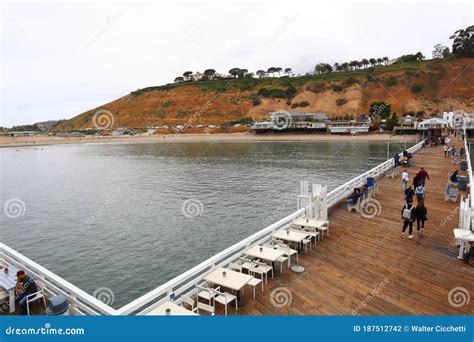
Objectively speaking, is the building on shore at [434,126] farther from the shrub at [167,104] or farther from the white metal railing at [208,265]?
the shrub at [167,104]

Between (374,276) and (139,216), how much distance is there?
18.4 metres

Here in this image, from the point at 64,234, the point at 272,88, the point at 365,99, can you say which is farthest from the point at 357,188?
the point at 272,88

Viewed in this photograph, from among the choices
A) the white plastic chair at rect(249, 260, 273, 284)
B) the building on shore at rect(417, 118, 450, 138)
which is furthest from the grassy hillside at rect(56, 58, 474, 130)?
the white plastic chair at rect(249, 260, 273, 284)

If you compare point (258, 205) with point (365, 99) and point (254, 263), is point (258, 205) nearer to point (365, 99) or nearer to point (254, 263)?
point (254, 263)

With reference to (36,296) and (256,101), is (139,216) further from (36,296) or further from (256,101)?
(256,101)

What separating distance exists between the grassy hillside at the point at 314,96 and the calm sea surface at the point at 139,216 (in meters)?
83.8

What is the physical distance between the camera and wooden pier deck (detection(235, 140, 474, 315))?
6910mm

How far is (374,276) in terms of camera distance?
26.9 feet

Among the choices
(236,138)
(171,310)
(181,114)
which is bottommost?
(171,310)

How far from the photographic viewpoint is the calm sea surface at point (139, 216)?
594 inches

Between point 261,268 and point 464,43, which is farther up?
point 464,43

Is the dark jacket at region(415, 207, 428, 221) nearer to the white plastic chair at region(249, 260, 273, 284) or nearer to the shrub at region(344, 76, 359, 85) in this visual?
the white plastic chair at region(249, 260, 273, 284)

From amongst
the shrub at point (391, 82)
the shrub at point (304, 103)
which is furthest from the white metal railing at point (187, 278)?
the shrub at point (391, 82)

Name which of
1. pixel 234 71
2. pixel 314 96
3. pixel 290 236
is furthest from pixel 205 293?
pixel 234 71
